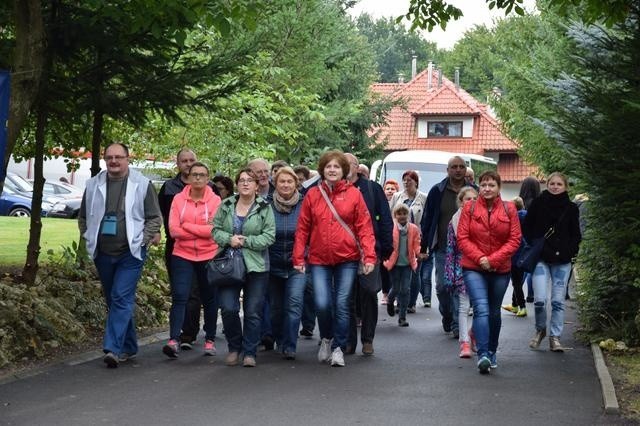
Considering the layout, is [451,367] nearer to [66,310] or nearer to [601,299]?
[601,299]

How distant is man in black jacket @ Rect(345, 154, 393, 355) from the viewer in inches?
460

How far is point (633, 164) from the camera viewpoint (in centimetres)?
1249

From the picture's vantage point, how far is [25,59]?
464 inches

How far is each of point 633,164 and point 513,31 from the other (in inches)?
1201

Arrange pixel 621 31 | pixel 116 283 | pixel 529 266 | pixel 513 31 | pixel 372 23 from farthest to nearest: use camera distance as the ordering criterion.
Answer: pixel 372 23 → pixel 513 31 → pixel 621 31 → pixel 529 266 → pixel 116 283

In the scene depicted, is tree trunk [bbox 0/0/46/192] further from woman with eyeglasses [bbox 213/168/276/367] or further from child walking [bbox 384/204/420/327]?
child walking [bbox 384/204/420/327]

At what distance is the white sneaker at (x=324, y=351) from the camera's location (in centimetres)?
1146

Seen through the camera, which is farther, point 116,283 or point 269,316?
point 269,316

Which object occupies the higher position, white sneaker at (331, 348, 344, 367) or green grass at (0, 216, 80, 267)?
green grass at (0, 216, 80, 267)

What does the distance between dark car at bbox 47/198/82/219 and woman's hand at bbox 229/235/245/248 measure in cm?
3109

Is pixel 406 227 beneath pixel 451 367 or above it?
above

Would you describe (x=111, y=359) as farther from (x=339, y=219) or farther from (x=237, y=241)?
(x=339, y=219)

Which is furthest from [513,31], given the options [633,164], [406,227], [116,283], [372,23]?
[372,23]

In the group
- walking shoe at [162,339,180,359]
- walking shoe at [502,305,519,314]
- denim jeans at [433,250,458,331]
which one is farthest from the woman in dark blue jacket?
walking shoe at [502,305,519,314]
